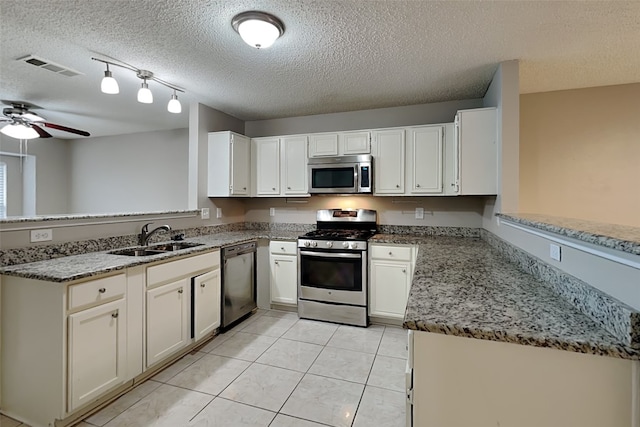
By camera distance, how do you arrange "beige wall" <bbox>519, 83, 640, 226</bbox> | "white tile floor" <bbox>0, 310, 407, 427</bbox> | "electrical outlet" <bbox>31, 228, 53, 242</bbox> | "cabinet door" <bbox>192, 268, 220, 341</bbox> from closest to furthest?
"white tile floor" <bbox>0, 310, 407, 427</bbox>
"electrical outlet" <bbox>31, 228, 53, 242</bbox>
"cabinet door" <bbox>192, 268, 220, 341</bbox>
"beige wall" <bbox>519, 83, 640, 226</bbox>

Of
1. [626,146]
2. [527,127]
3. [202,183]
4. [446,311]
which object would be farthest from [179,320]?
[626,146]

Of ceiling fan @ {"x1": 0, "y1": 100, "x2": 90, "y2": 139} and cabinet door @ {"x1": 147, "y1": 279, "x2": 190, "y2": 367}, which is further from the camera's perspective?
ceiling fan @ {"x1": 0, "y1": 100, "x2": 90, "y2": 139}

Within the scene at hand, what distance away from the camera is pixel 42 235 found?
2.03 meters

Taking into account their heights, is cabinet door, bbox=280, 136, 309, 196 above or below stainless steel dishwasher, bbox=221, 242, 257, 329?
above

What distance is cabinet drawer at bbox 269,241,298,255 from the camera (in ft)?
11.1

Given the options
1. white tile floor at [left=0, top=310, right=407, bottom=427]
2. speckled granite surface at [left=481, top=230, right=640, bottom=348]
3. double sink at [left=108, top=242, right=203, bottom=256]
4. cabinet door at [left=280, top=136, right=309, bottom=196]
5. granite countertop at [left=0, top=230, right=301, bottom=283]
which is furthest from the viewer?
cabinet door at [left=280, top=136, right=309, bottom=196]

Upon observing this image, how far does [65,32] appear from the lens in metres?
1.97

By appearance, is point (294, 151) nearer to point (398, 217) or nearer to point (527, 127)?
point (398, 217)

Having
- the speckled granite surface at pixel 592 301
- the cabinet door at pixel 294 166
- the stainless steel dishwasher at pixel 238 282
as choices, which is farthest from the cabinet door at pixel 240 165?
the speckled granite surface at pixel 592 301

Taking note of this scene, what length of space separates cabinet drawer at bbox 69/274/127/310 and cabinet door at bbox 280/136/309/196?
2109 millimetres

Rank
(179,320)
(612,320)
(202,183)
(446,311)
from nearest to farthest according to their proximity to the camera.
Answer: (612,320) < (446,311) < (179,320) < (202,183)

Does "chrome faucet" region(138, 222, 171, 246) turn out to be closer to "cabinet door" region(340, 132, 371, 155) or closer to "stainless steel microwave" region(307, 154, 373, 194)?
"stainless steel microwave" region(307, 154, 373, 194)

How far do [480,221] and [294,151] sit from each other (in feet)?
7.50

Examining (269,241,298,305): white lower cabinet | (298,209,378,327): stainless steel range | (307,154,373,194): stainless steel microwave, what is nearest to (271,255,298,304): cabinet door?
(269,241,298,305): white lower cabinet
